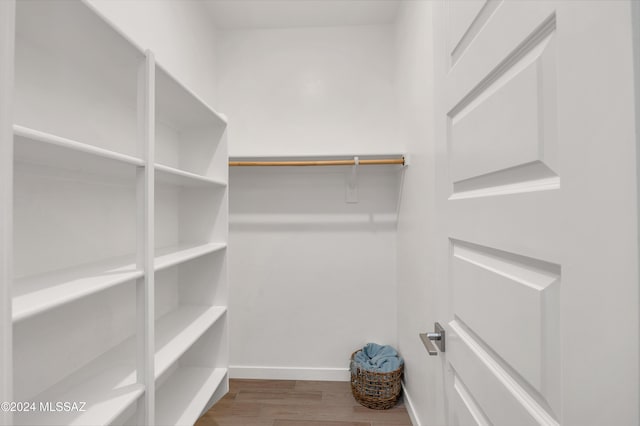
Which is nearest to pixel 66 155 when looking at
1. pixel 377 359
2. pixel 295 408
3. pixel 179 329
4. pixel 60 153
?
pixel 60 153

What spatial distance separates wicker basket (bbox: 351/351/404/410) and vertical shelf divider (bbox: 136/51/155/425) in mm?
1321

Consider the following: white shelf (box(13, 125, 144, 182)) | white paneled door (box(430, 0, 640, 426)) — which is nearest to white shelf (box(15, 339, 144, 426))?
white shelf (box(13, 125, 144, 182))

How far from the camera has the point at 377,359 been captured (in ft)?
7.22

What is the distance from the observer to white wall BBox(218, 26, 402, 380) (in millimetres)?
2482

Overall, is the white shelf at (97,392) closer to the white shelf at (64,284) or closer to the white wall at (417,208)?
the white shelf at (64,284)

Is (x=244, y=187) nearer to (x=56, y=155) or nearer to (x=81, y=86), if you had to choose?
(x=81, y=86)

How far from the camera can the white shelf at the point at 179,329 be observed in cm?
126

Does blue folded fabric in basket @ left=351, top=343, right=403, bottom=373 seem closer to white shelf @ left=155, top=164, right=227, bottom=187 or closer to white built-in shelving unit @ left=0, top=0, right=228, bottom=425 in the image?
white built-in shelving unit @ left=0, top=0, right=228, bottom=425

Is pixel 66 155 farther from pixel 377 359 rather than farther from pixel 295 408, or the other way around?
pixel 377 359

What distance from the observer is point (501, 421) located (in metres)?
0.58

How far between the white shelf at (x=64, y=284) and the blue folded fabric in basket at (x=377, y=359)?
1.55m

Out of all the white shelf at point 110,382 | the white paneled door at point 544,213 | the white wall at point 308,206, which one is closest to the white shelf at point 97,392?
the white shelf at point 110,382

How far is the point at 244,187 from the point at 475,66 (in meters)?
2.05

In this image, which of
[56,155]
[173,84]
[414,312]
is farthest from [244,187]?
[56,155]
